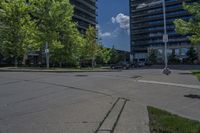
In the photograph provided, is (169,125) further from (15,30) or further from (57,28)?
(57,28)

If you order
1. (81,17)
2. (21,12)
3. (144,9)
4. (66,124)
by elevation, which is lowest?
(66,124)

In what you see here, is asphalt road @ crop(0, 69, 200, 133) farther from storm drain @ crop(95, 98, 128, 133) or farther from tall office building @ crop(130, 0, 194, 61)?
tall office building @ crop(130, 0, 194, 61)

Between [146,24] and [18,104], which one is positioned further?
[146,24]

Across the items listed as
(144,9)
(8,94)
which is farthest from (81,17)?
(8,94)

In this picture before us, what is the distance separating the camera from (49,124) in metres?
6.38

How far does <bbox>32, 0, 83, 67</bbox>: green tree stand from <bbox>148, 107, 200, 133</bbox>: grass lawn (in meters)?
31.1

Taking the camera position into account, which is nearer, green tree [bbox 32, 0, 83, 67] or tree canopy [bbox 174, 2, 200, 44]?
tree canopy [bbox 174, 2, 200, 44]

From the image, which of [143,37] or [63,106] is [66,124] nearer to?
[63,106]

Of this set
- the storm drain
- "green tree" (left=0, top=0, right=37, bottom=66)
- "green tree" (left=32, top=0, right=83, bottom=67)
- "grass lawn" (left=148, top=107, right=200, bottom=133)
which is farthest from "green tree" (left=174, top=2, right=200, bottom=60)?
"green tree" (left=0, top=0, right=37, bottom=66)

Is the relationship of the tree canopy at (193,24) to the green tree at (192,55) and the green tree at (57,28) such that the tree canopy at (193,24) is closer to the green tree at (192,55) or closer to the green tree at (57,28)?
the green tree at (57,28)

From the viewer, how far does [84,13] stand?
10275 cm

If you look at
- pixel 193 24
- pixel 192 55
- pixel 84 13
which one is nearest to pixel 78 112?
pixel 193 24

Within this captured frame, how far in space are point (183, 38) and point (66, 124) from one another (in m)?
119

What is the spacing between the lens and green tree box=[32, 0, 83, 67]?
38.1m
